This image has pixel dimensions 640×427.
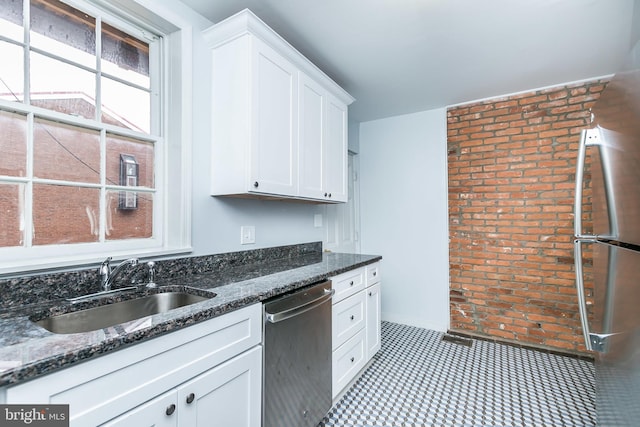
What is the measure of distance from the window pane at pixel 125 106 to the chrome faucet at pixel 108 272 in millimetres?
742

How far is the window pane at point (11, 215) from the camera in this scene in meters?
1.20

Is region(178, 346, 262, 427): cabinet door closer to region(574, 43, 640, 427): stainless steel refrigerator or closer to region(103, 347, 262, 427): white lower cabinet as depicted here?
region(103, 347, 262, 427): white lower cabinet

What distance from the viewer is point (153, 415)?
3.00 ft

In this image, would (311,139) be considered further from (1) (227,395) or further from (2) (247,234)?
(1) (227,395)

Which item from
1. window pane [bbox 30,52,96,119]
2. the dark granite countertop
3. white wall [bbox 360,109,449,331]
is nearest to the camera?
the dark granite countertop

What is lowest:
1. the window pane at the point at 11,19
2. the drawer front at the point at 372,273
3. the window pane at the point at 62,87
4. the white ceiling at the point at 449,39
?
the drawer front at the point at 372,273

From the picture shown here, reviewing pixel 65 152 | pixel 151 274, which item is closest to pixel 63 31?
pixel 65 152

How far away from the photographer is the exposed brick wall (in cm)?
275

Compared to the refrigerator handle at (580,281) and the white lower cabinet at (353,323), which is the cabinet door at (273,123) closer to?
the white lower cabinet at (353,323)

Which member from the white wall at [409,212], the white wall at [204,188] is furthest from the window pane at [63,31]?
the white wall at [409,212]

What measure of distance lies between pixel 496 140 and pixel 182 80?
2.91m

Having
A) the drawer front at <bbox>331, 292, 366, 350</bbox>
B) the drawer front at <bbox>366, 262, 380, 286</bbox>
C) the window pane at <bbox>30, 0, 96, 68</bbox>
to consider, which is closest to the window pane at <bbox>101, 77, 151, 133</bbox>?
the window pane at <bbox>30, 0, 96, 68</bbox>

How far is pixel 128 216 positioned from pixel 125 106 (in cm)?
59

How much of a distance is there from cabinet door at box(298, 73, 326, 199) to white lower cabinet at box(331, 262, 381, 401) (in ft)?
2.27
